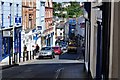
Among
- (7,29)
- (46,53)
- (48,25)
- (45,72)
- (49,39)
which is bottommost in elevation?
(45,72)

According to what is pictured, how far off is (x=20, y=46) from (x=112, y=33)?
98.0ft

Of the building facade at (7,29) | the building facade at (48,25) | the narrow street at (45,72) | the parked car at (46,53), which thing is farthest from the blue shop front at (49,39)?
the narrow street at (45,72)

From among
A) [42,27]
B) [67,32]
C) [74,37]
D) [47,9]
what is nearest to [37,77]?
[42,27]

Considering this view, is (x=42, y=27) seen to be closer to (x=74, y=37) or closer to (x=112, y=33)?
(x=74, y=37)

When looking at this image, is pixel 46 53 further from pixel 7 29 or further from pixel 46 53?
pixel 7 29

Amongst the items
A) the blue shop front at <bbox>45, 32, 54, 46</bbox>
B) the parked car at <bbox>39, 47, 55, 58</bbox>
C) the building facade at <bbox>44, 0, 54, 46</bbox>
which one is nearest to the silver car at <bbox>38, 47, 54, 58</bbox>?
the parked car at <bbox>39, 47, 55, 58</bbox>

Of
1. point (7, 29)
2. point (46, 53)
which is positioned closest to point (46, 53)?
point (46, 53)

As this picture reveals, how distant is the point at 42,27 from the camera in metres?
50.8

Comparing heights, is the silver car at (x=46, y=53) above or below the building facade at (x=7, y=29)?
Answer: below

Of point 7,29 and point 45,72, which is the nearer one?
point 45,72

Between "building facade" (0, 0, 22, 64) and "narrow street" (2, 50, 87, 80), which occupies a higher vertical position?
"building facade" (0, 0, 22, 64)

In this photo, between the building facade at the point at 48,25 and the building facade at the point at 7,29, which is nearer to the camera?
the building facade at the point at 7,29

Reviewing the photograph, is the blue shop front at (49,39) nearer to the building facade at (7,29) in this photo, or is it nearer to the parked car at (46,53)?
the parked car at (46,53)

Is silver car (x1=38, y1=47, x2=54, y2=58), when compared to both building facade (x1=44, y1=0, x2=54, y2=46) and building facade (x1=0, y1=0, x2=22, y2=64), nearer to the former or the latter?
building facade (x1=0, y1=0, x2=22, y2=64)
